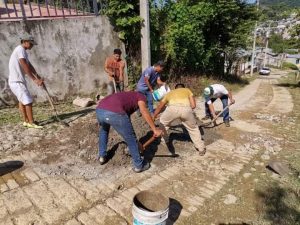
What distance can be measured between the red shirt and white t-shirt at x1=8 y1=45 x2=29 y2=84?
8.70 ft

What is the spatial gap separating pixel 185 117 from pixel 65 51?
189 inches

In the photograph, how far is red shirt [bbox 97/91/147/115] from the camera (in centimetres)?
427

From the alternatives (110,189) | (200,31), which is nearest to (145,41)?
(200,31)

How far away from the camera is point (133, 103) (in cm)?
438

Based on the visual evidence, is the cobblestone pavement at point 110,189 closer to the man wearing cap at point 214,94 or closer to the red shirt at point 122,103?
the red shirt at point 122,103

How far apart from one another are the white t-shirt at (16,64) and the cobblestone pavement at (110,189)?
66.3 inches

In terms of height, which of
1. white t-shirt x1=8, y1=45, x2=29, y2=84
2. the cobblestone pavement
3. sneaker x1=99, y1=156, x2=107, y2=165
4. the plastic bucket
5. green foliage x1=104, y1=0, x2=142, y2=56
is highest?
green foliage x1=104, y1=0, x2=142, y2=56

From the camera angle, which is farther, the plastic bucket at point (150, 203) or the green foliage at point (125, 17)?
the green foliage at point (125, 17)

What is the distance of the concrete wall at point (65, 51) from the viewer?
7.62 meters

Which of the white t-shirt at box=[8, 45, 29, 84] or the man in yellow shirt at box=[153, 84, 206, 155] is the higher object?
the white t-shirt at box=[8, 45, 29, 84]

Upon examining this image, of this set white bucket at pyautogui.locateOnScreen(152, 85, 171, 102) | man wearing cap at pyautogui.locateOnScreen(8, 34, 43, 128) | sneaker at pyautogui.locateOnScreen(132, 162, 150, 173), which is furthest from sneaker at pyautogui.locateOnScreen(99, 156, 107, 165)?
white bucket at pyautogui.locateOnScreen(152, 85, 171, 102)

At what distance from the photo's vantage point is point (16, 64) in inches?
235

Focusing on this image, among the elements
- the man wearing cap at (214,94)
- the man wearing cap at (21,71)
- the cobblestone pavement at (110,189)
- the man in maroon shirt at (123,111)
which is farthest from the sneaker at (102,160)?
the man wearing cap at (214,94)

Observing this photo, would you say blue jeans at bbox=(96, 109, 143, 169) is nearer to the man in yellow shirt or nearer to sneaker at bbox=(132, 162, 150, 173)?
sneaker at bbox=(132, 162, 150, 173)
